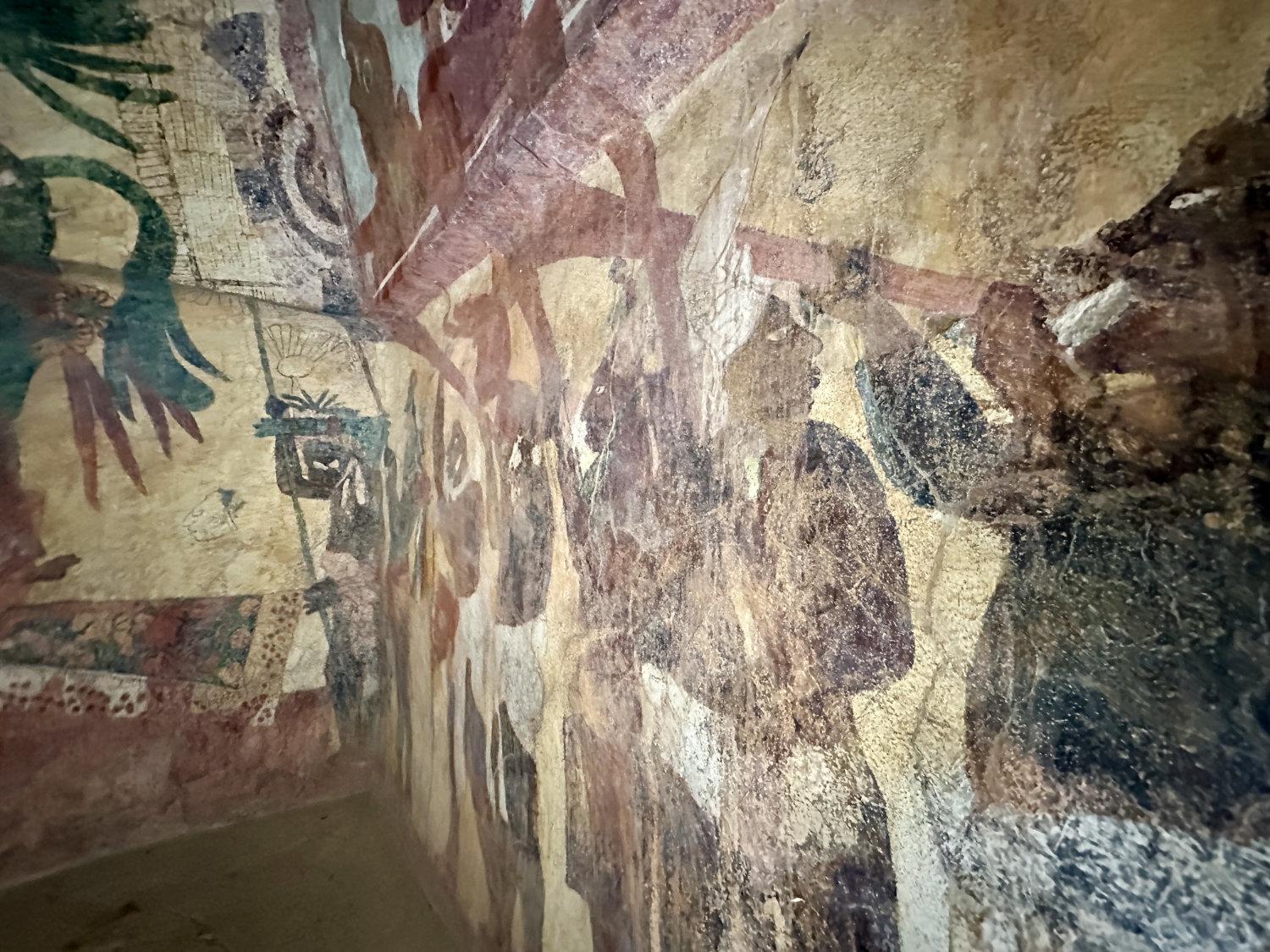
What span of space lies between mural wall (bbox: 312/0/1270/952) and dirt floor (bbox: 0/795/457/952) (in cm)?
123

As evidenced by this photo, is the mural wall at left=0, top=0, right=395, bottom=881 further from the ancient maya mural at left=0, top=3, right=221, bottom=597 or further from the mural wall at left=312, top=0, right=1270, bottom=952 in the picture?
the mural wall at left=312, top=0, right=1270, bottom=952

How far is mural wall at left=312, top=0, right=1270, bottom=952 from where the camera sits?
25.2 inches

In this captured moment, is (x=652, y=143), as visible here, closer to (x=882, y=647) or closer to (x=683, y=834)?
(x=882, y=647)

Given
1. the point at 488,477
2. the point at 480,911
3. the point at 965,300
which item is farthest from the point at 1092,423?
the point at 480,911

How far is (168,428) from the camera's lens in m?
2.83

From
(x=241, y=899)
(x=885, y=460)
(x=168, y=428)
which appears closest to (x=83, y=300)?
(x=168, y=428)

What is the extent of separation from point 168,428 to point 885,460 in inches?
112

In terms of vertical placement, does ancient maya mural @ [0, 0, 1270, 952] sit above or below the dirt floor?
above

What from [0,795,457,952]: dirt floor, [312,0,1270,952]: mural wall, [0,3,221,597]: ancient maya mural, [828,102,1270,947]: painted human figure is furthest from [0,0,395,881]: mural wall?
[828,102,1270,947]: painted human figure

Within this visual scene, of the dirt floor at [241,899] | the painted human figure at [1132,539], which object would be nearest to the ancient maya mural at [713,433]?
the painted human figure at [1132,539]

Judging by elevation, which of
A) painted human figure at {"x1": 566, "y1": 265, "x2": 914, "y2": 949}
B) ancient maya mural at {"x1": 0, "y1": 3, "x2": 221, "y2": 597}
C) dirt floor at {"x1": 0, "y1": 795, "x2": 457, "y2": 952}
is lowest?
dirt floor at {"x1": 0, "y1": 795, "x2": 457, "y2": 952}

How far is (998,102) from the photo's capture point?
820mm

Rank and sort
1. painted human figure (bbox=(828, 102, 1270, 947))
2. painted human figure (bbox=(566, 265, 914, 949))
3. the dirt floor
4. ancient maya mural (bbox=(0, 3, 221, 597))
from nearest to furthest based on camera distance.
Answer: painted human figure (bbox=(828, 102, 1270, 947))
painted human figure (bbox=(566, 265, 914, 949))
ancient maya mural (bbox=(0, 3, 221, 597))
the dirt floor

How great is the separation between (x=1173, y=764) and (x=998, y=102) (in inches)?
27.2
